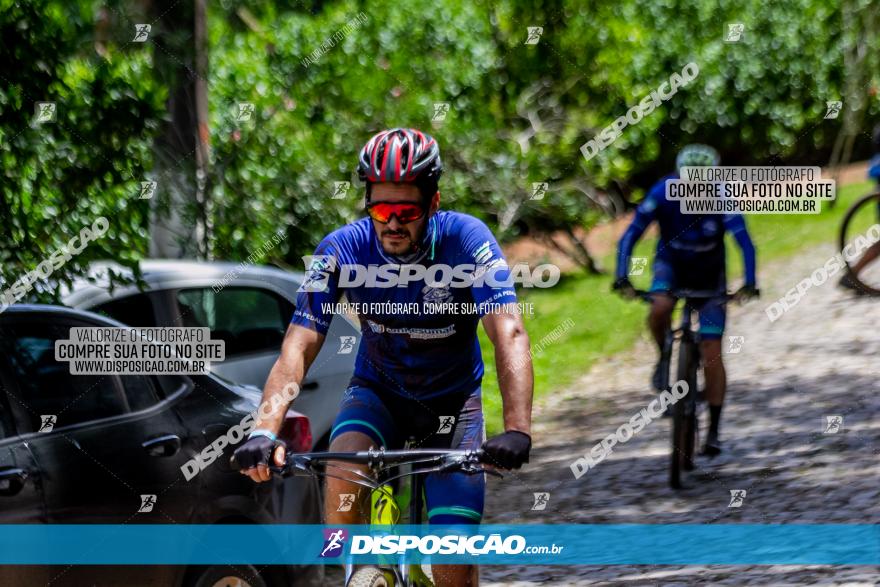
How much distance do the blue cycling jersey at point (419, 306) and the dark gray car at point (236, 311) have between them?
3505mm

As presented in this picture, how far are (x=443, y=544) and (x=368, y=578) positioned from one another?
0.44 metres

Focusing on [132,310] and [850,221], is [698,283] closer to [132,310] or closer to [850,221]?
[132,310]

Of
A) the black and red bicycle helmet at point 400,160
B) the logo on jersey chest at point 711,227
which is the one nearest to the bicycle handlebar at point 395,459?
the black and red bicycle helmet at point 400,160

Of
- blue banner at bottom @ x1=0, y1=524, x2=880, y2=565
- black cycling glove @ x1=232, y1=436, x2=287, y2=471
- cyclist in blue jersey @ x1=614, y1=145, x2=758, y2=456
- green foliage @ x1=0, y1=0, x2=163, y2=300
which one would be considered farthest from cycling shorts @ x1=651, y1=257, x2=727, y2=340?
black cycling glove @ x1=232, y1=436, x2=287, y2=471

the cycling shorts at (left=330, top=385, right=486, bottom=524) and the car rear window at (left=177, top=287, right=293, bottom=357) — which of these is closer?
the cycling shorts at (left=330, top=385, right=486, bottom=524)

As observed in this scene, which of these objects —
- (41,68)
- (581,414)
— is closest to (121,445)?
(41,68)

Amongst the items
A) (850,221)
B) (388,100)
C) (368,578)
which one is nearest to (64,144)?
(368,578)

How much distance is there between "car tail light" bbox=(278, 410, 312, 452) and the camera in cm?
655

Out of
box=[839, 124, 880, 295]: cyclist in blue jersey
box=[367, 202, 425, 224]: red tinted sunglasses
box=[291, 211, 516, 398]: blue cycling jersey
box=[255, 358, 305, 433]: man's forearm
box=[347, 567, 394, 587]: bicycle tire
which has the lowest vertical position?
box=[347, 567, 394, 587]: bicycle tire

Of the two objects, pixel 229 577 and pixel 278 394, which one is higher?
pixel 278 394

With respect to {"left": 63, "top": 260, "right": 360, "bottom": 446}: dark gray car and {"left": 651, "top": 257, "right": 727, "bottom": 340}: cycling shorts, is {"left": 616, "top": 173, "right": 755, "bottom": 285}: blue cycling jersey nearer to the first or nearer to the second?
{"left": 651, "top": 257, "right": 727, "bottom": 340}: cycling shorts

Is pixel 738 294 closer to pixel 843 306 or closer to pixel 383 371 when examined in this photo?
pixel 383 371

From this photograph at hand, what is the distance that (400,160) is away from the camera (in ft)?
15.5

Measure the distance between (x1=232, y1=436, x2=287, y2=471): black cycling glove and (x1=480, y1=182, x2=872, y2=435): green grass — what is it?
7767 millimetres
